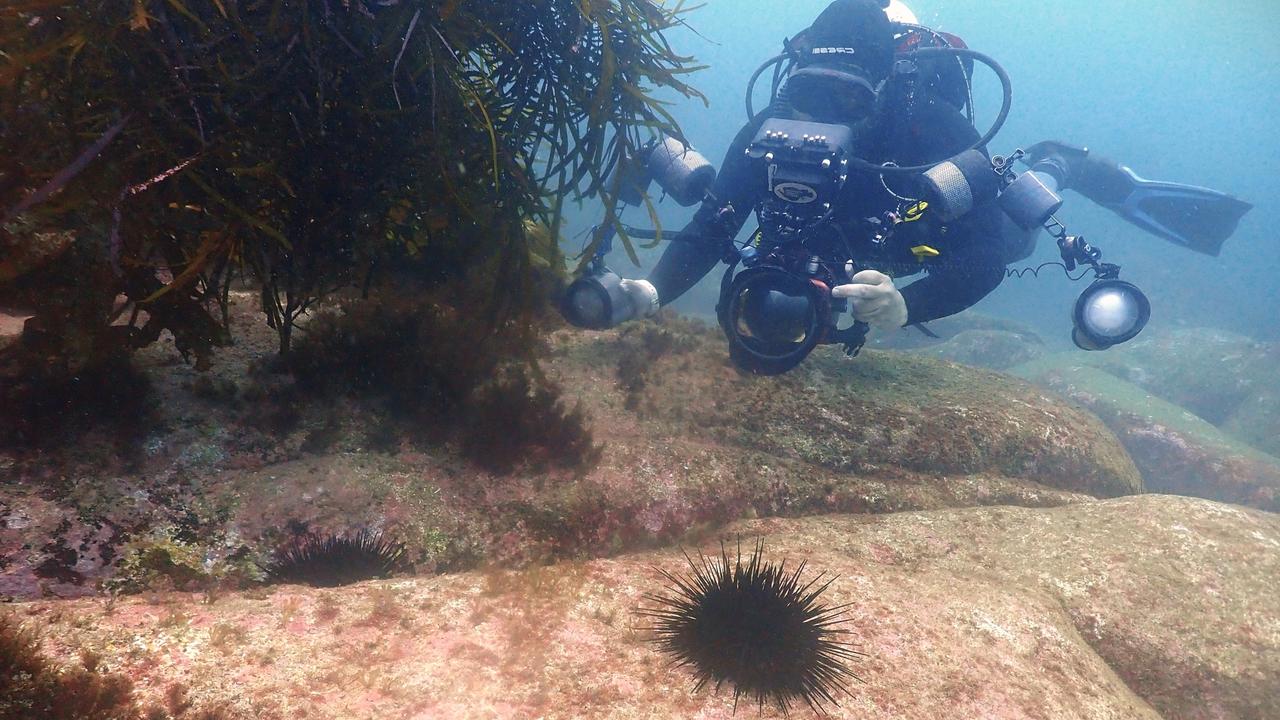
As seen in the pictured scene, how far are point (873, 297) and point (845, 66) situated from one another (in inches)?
111

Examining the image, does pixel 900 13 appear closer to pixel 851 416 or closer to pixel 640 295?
pixel 640 295

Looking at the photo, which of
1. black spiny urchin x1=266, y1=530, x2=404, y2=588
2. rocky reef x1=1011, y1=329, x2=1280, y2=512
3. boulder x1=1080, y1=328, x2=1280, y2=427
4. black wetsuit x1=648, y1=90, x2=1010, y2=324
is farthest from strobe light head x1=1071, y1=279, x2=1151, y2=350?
boulder x1=1080, y1=328, x2=1280, y2=427

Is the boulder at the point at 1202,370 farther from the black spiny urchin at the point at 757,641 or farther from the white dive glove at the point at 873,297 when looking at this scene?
the black spiny urchin at the point at 757,641

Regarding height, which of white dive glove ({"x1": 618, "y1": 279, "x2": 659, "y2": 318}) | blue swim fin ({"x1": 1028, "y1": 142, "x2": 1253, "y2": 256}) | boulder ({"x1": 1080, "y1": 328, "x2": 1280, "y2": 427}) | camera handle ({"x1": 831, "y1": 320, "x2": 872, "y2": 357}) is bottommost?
boulder ({"x1": 1080, "y1": 328, "x2": 1280, "y2": 427})

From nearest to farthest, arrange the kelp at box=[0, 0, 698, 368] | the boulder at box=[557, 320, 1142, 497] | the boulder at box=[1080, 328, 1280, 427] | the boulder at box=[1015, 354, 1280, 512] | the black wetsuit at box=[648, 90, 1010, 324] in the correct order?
the kelp at box=[0, 0, 698, 368], the boulder at box=[557, 320, 1142, 497], the black wetsuit at box=[648, 90, 1010, 324], the boulder at box=[1015, 354, 1280, 512], the boulder at box=[1080, 328, 1280, 427]

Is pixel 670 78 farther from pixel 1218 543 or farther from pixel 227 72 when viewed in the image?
pixel 1218 543

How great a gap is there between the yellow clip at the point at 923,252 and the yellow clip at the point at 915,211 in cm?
28

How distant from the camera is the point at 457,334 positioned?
4270 mm

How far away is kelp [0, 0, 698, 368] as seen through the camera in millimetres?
2725

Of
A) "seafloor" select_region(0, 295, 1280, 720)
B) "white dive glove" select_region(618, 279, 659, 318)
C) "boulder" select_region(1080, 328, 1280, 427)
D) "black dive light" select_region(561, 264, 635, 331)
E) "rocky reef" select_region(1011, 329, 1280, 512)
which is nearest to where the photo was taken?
"seafloor" select_region(0, 295, 1280, 720)

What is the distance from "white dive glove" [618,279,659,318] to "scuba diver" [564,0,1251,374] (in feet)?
0.09

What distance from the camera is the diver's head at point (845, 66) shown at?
5.71 m

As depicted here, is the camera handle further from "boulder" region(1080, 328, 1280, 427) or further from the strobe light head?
"boulder" region(1080, 328, 1280, 427)

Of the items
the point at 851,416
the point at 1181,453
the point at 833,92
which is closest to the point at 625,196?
the point at 833,92
